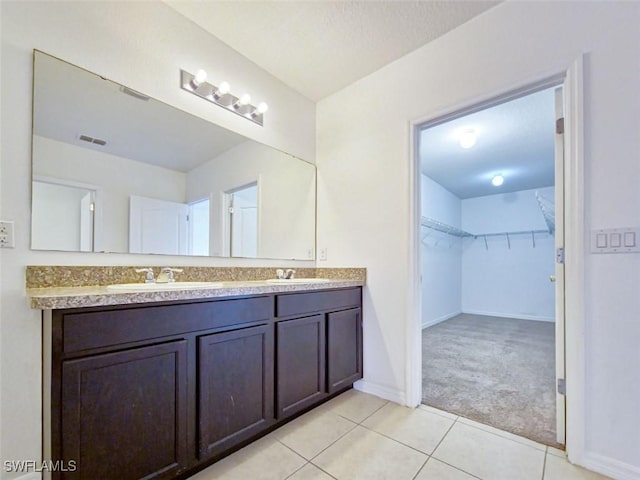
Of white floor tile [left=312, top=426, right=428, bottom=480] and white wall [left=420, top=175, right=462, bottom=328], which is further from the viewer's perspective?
white wall [left=420, top=175, right=462, bottom=328]

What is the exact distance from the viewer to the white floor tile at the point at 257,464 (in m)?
1.37

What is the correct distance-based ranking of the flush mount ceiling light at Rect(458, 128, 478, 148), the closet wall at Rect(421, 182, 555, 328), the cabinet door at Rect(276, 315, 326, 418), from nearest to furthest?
1. the cabinet door at Rect(276, 315, 326, 418)
2. the flush mount ceiling light at Rect(458, 128, 478, 148)
3. the closet wall at Rect(421, 182, 555, 328)

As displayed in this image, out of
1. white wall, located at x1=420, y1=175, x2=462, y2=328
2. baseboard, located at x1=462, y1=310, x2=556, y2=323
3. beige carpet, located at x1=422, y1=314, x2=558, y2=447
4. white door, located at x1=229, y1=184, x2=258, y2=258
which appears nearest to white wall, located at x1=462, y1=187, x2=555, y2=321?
baseboard, located at x1=462, y1=310, x2=556, y2=323

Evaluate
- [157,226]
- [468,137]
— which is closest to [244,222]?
[157,226]

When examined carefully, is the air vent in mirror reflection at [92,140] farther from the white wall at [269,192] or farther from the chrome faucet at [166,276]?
the chrome faucet at [166,276]

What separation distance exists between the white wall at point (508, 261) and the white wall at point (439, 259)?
236 mm

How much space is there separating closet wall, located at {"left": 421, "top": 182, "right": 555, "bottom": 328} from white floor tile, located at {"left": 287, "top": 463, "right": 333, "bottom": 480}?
3624mm

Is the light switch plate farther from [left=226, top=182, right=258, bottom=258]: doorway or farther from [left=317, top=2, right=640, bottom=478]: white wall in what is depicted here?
[left=226, top=182, right=258, bottom=258]: doorway

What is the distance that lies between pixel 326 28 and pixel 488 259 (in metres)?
5.37

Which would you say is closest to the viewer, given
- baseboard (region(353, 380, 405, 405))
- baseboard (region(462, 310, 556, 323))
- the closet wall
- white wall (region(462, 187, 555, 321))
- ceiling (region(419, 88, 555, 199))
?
baseboard (region(353, 380, 405, 405))

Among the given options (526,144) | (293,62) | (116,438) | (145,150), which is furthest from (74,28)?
(526,144)

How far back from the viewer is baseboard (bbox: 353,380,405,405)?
2.10 m

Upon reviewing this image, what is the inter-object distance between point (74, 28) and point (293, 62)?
4.24 ft

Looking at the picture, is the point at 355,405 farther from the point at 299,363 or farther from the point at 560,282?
the point at 560,282
